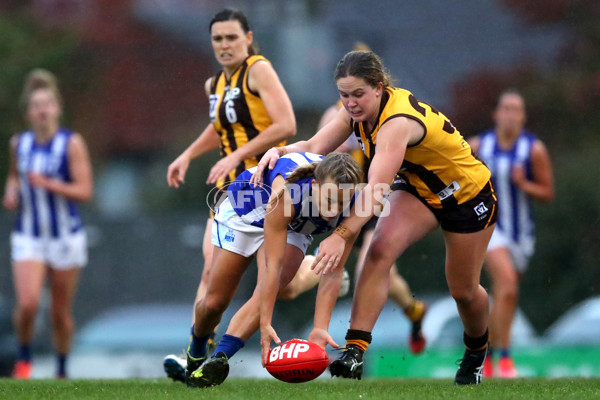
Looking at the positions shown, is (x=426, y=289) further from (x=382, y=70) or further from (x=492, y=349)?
(x=382, y=70)

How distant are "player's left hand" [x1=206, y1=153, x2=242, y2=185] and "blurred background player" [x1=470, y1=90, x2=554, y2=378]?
299cm

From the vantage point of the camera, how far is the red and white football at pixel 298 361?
499 cm

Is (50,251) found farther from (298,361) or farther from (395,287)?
(298,361)

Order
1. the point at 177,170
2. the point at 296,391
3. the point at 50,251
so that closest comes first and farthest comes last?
the point at 296,391, the point at 177,170, the point at 50,251

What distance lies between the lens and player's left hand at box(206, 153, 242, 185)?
5.89 meters

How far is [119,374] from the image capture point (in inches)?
377

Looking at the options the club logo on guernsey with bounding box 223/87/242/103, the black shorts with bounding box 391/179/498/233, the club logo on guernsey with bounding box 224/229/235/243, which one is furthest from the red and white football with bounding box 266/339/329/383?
the club logo on guernsey with bounding box 223/87/242/103

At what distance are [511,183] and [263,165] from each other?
4066 mm

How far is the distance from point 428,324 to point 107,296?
12.3 feet

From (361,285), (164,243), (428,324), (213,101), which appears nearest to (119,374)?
(164,243)

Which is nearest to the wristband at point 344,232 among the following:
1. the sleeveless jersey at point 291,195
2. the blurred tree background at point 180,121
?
the sleeveless jersey at point 291,195

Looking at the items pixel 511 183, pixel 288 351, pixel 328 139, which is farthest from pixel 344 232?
pixel 511 183

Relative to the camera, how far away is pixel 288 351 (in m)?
5.02

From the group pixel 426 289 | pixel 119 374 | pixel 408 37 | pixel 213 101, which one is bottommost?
pixel 119 374
